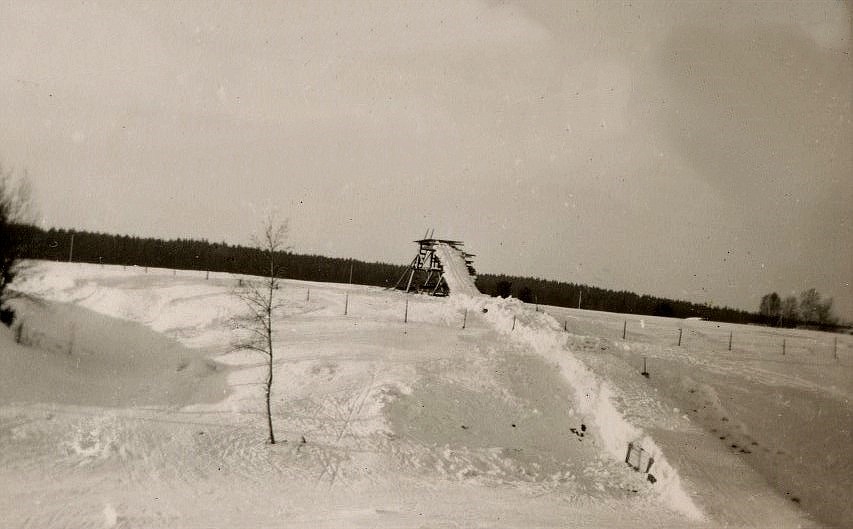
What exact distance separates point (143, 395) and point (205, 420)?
458cm

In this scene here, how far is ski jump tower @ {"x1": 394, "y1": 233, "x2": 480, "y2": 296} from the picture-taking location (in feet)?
111

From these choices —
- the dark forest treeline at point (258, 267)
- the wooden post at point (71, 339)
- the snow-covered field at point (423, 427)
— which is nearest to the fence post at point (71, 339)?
the wooden post at point (71, 339)

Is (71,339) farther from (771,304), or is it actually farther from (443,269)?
(771,304)

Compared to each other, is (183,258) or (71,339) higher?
(183,258)

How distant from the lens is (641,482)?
14.8 metres

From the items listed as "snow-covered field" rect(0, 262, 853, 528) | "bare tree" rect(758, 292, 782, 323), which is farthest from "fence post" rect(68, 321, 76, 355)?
"bare tree" rect(758, 292, 782, 323)

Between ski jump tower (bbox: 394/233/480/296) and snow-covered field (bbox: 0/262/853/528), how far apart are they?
510 centimetres

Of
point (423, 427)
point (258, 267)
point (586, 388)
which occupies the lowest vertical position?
point (423, 427)

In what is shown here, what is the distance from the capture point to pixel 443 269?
35906mm

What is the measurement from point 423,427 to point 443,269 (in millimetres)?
19483

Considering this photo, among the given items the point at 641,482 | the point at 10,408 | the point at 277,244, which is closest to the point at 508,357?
the point at 641,482

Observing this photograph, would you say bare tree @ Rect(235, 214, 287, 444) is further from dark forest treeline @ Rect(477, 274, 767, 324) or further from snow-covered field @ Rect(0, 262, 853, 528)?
dark forest treeline @ Rect(477, 274, 767, 324)

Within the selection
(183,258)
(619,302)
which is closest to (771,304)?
(619,302)

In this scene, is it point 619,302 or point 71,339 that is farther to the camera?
point 619,302
